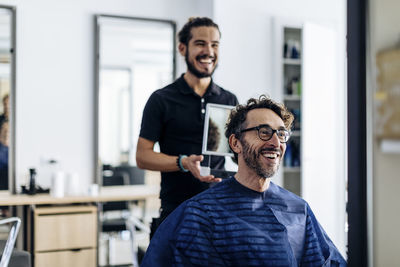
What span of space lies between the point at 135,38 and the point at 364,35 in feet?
15.6

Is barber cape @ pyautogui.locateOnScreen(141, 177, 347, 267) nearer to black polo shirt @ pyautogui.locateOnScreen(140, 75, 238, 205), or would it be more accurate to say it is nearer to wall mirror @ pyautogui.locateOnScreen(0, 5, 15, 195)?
black polo shirt @ pyautogui.locateOnScreen(140, 75, 238, 205)

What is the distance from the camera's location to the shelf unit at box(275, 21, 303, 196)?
4.33m

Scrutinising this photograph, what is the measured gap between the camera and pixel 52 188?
3689 millimetres

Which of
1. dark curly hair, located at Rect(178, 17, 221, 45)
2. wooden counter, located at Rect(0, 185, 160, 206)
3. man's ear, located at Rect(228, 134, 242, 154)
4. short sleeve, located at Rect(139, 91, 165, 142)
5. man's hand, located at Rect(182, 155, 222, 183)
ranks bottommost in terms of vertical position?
wooden counter, located at Rect(0, 185, 160, 206)

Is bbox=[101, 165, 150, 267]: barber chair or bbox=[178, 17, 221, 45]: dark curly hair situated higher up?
bbox=[178, 17, 221, 45]: dark curly hair

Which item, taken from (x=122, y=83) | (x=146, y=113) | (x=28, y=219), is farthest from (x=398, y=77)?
(x=122, y=83)

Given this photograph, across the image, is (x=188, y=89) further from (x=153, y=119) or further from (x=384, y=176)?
(x=384, y=176)

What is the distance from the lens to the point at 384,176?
0.96 m

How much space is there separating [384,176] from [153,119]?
1.28 m

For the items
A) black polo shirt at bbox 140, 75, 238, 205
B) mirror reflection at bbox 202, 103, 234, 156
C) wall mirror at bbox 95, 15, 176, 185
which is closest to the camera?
mirror reflection at bbox 202, 103, 234, 156

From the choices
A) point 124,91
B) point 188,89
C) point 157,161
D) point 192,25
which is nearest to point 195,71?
point 188,89

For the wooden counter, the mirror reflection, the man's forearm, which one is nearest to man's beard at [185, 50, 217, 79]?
the mirror reflection

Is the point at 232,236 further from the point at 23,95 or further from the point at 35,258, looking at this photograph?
the point at 23,95

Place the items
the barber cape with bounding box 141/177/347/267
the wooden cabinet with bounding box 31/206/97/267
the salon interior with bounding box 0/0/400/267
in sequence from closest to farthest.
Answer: the barber cape with bounding box 141/177/347/267, the wooden cabinet with bounding box 31/206/97/267, the salon interior with bounding box 0/0/400/267
